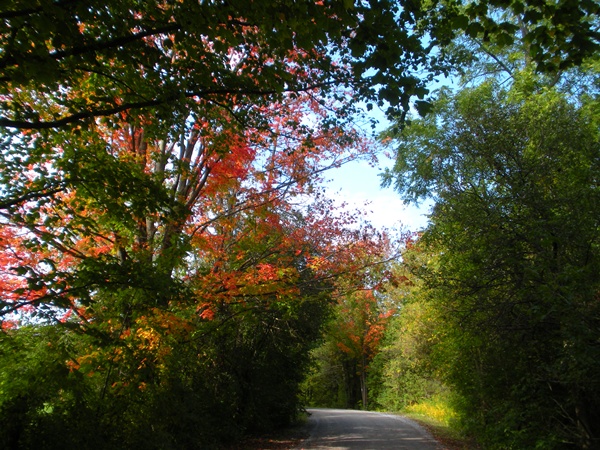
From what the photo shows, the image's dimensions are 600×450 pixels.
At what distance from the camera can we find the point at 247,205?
35.7 ft

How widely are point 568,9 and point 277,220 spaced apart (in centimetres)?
928

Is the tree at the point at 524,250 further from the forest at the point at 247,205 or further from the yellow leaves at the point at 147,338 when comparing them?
the yellow leaves at the point at 147,338

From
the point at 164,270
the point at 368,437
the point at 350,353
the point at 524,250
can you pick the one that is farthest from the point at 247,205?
the point at 350,353

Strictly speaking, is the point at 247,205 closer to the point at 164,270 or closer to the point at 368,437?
the point at 164,270

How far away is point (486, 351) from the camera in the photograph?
10.4 metres

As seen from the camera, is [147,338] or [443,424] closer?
[147,338]

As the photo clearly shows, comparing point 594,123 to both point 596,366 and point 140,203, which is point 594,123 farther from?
point 140,203

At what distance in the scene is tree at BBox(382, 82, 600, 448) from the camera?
21.1ft

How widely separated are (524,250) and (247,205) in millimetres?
6507

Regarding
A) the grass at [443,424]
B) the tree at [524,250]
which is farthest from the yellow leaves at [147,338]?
the grass at [443,424]

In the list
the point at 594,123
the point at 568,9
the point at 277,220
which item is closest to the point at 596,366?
the point at 568,9

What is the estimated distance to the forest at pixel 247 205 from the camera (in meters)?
4.18

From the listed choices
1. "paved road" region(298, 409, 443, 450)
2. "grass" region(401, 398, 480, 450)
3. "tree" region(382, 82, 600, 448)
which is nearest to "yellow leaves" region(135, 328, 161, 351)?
"tree" region(382, 82, 600, 448)

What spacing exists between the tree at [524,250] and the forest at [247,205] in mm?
53
